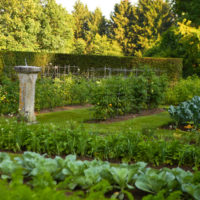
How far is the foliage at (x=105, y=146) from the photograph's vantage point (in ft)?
14.0

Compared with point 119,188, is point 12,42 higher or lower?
higher

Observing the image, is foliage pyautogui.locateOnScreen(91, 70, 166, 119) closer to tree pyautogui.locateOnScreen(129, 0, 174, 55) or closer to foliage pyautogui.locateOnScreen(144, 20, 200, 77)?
foliage pyautogui.locateOnScreen(144, 20, 200, 77)

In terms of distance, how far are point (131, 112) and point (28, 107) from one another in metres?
3.91

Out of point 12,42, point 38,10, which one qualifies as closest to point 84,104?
point 12,42

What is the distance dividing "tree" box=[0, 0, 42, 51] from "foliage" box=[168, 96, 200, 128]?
2127cm

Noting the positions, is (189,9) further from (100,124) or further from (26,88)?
(26,88)

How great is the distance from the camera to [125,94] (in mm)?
9406

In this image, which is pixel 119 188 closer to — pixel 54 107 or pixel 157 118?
pixel 157 118

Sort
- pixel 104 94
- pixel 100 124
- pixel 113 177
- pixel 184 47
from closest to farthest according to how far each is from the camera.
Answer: pixel 113 177, pixel 100 124, pixel 104 94, pixel 184 47

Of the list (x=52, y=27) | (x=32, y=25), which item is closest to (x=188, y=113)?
(x=32, y=25)

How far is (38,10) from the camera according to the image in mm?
29141

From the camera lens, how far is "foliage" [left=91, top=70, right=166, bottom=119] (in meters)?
8.88

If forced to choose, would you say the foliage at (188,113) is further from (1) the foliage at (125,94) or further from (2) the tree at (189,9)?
(2) the tree at (189,9)

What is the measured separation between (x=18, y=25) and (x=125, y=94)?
20.1m
